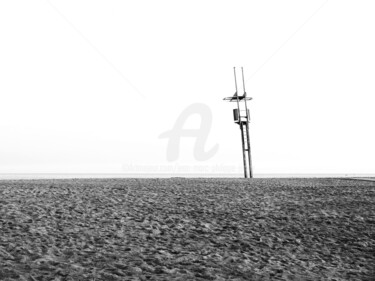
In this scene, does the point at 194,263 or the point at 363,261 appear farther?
the point at 363,261

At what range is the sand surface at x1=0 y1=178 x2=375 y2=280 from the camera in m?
8.68

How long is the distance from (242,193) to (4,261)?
41.5ft

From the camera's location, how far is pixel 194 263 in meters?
9.17

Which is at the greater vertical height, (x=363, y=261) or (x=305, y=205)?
(x=305, y=205)

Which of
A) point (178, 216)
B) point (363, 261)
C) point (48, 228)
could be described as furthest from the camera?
point (178, 216)

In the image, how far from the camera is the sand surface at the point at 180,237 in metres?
8.68

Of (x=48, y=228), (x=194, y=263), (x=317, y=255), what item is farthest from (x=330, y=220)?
(x=48, y=228)

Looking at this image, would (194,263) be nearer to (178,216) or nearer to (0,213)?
(178,216)

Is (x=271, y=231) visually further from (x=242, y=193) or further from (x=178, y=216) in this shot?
(x=242, y=193)

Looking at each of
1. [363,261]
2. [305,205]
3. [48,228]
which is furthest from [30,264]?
[305,205]

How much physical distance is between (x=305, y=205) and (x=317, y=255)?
619 centimetres

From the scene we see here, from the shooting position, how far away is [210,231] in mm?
11977

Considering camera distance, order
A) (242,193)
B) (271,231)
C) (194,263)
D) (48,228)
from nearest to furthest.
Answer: (194,263), (48,228), (271,231), (242,193)

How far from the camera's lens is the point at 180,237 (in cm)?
1129
